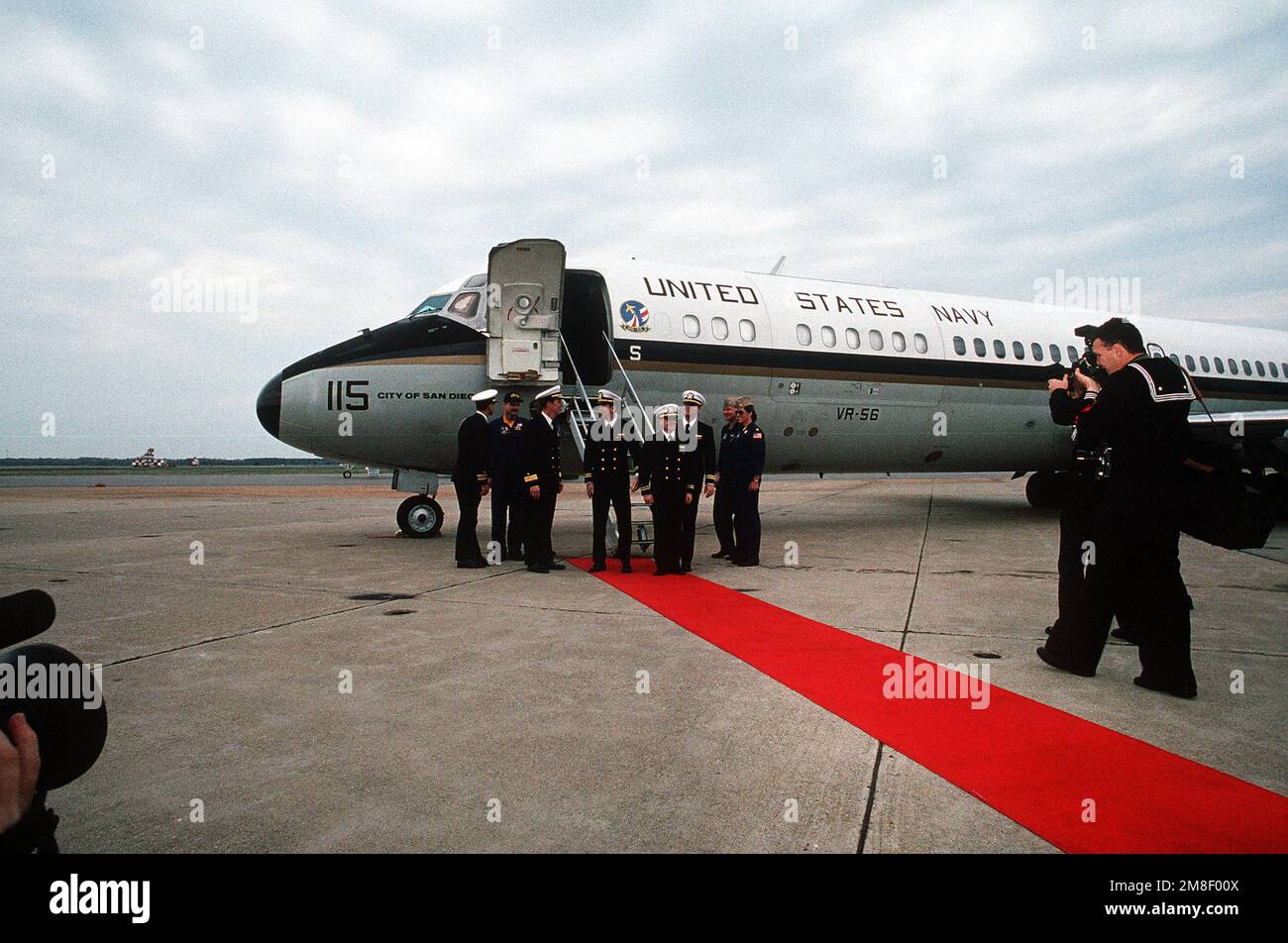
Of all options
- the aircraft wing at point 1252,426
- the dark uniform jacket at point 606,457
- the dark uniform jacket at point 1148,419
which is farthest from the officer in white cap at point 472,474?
the aircraft wing at point 1252,426

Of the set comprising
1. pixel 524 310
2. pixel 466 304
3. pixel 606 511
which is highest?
pixel 466 304

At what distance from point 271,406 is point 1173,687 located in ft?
29.4

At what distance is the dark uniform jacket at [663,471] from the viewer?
24.8 feet

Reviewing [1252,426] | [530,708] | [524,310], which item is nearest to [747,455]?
[524,310]

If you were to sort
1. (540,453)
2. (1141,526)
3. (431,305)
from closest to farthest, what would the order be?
(1141,526) → (540,453) → (431,305)

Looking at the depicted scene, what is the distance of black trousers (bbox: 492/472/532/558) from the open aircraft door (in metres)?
1.77

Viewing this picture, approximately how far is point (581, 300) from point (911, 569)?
17.0ft

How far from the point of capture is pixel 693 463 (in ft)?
26.3

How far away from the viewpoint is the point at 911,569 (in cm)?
769

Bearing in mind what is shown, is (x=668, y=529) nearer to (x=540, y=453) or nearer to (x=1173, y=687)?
(x=540, y=453)

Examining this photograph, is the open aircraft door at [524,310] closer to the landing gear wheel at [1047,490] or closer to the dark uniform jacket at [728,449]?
the dark uniform jacket at [728,449]

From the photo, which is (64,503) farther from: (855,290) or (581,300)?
(855,290)

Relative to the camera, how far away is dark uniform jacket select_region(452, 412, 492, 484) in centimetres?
793
